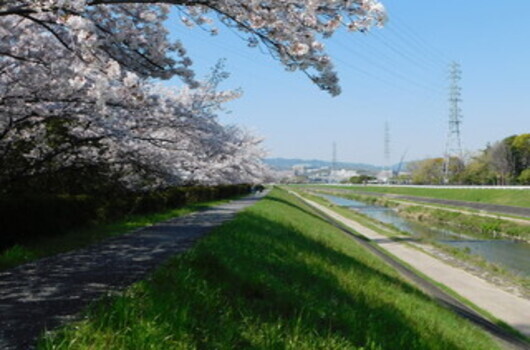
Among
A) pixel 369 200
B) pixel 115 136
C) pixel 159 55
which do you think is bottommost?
pixel 369 200

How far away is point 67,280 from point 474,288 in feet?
59.2

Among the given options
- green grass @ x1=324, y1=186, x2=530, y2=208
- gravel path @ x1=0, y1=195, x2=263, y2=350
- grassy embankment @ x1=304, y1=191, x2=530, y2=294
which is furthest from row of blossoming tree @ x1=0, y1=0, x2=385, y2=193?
green grass @ x1=324, y1=186, x2=530, y2=208

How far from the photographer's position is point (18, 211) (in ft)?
38.7

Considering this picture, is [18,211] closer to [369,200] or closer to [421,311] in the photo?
[421,311]

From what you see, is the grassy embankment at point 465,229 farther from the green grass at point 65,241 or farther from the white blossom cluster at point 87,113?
the green grass at point 65,241

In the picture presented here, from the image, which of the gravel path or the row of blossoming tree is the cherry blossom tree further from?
the gravel path

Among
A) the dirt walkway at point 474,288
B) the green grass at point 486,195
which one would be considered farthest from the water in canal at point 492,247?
the green grass at point 486,195

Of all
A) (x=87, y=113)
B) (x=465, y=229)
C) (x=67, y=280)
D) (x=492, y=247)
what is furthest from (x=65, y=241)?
(x=465, y=229)

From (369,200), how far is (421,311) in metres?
81.0

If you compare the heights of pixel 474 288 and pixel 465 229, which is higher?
pixel 474 288

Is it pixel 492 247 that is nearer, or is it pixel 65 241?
pixel 65 241

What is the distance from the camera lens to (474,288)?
21.2 meters

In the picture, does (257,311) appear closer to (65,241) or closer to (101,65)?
(101,65)

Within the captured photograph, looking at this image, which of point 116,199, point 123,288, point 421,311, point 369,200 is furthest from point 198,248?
point 369,200
